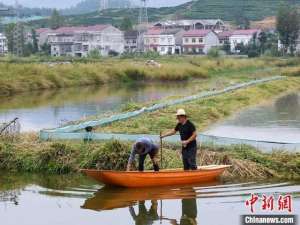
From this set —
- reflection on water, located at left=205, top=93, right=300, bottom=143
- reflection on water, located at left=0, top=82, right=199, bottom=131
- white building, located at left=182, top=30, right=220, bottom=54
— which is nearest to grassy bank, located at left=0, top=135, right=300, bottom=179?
reflection on water, located at left=205, top=93, right=300, bottom=143

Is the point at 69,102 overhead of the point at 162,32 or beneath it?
beneath

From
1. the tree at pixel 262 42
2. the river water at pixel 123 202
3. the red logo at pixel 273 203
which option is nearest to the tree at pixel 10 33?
the tree at pixel 262 42

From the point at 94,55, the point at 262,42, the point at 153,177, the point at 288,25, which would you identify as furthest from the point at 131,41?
the point at 153,177

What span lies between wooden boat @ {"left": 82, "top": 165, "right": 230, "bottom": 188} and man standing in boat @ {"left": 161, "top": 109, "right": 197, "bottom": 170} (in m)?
0.22

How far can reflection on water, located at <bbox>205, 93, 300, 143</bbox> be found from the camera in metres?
17.0

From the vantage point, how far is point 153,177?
11203mm

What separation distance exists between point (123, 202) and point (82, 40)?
73.2 m

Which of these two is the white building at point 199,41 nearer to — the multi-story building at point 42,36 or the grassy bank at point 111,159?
the multi-story building at point 42,36

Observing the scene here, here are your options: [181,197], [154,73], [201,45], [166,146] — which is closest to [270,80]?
[154,73]

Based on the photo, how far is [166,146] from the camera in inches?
523

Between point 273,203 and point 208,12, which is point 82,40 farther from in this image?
→ point 273,203

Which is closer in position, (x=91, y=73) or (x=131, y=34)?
(x=91, y=73)

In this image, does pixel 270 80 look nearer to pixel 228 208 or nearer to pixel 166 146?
pixel 166 146

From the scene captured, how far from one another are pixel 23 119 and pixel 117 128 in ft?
20.9
